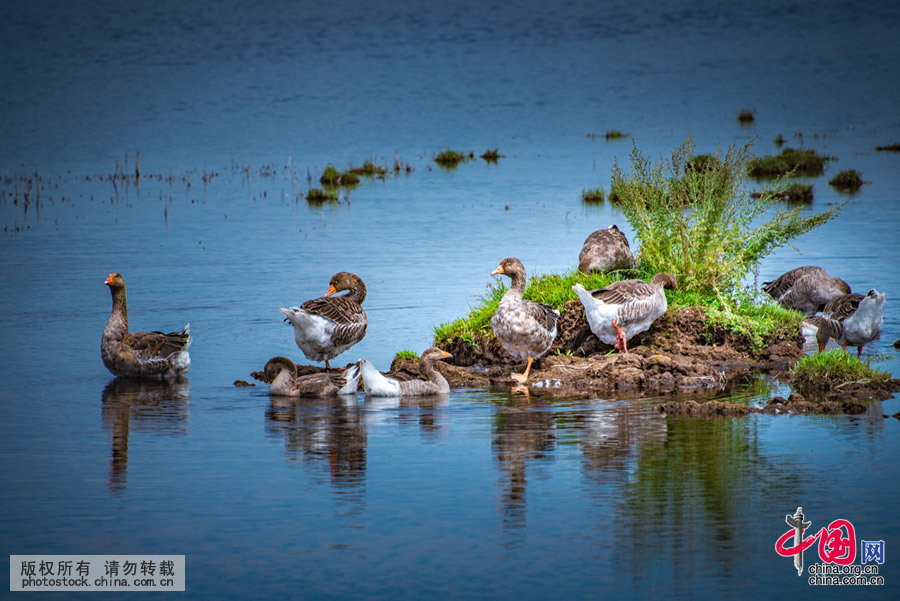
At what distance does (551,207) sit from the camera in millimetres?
32094

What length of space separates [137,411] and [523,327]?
15.1 feet

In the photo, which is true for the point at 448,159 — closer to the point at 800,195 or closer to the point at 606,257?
the point at 800,195

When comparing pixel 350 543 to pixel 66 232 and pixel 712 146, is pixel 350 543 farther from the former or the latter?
pixel 712 146

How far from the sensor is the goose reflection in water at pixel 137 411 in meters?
11.5

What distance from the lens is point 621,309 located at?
15.2m

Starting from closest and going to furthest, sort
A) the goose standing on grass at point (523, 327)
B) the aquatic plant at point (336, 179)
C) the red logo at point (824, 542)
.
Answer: the red logo at point (824, 542)
the goose standing on grass at point (523, 327)
the aquatic plant at point (336, 179)

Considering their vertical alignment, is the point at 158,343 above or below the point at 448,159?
below

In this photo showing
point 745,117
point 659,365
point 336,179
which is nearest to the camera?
point 659,365

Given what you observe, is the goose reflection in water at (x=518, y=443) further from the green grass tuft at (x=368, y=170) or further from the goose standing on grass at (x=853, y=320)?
the green grass tuft at (x=368, y=170)

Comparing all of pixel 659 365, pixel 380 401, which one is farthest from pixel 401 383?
pixel 659 365

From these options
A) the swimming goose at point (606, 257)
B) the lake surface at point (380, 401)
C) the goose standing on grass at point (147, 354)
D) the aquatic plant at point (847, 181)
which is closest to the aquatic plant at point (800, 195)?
the lake surface at point (380, 401)

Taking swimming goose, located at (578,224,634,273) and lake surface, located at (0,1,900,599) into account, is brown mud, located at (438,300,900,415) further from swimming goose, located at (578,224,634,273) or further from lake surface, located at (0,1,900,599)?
swimming goose, located at (578,224,634,273)

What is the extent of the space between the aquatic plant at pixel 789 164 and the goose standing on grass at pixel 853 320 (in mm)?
22119

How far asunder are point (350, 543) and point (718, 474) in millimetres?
3412
